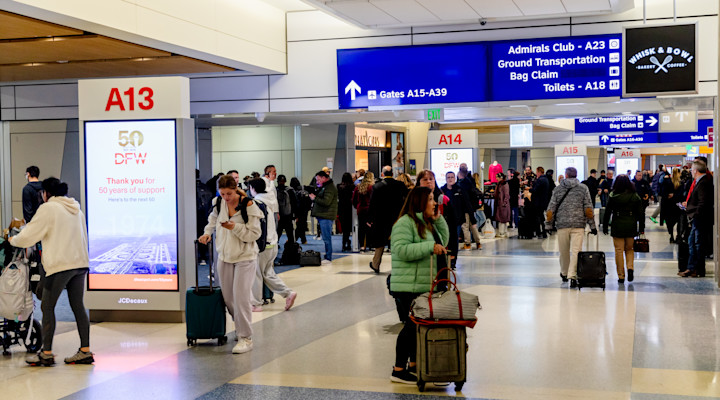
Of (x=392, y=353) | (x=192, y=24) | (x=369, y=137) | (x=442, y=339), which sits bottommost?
(x=392, y=353)

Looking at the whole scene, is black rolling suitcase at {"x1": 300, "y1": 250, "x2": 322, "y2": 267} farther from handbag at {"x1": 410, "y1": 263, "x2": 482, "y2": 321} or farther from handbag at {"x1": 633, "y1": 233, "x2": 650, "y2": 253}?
handbag at {"x1": 410, "y1": 263, "x2": 482, "y2": 321}

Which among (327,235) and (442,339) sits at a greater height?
(327,235)

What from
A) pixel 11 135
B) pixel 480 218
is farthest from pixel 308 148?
Result: pixel 11 135

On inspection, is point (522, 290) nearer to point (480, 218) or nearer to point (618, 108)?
point (618, 108)

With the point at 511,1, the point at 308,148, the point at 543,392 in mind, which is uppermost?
the point at 511,1

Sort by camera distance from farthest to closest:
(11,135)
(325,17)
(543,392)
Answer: (11,135), (325,17), (543,392)

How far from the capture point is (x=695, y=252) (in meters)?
12.7

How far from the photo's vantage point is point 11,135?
1633cm

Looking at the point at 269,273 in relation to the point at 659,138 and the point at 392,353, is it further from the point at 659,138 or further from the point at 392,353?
the point at 659,138

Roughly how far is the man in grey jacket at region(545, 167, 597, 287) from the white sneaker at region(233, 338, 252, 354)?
204 inches

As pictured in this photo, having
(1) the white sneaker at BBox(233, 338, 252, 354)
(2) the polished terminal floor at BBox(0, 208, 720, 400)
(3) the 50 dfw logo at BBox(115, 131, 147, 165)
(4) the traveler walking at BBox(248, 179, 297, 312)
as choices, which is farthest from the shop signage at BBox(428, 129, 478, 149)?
(1) the white sneaker at BBox(233, 338, 252, 354)

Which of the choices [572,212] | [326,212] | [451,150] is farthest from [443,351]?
[451,150]

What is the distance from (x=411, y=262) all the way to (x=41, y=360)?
3.39 meters

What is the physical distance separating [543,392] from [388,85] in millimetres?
7504
